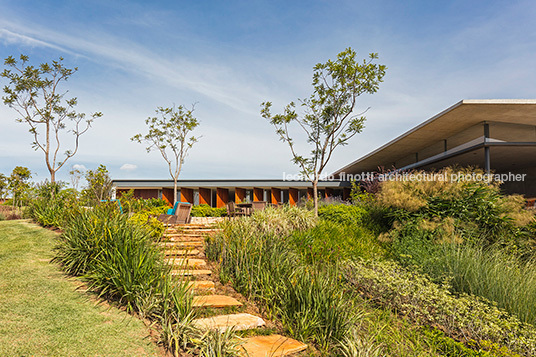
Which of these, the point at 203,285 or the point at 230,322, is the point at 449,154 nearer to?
the point at 203,285

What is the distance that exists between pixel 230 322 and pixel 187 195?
23.8 metres

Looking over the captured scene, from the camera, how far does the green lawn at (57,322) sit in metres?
2.66

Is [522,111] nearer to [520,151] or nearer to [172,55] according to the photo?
[520,151]

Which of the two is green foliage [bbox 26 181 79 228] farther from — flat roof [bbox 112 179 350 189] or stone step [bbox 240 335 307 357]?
flat roof [bbox 112 179 350 189]

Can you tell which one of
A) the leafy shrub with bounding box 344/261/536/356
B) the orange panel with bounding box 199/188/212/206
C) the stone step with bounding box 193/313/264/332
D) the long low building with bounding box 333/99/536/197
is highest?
the long low building with bounding box 333/99/536/197

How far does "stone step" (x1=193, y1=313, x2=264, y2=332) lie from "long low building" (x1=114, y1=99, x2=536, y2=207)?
38.1 ft

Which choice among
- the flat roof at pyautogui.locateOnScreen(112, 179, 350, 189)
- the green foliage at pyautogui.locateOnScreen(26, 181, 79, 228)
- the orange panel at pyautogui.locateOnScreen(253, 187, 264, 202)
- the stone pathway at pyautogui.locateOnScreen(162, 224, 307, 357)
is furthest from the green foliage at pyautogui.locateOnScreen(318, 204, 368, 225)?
the orange panel at pyautogui.locateOnScreen(253, 187, 264, 202)

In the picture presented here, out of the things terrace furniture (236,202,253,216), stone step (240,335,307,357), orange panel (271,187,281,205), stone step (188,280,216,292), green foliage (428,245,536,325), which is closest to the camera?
stone step (240,335,307,357)

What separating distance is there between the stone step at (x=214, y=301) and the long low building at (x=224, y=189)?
20088mm

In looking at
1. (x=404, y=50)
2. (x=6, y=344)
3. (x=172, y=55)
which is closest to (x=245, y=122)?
(x=172, y=55)

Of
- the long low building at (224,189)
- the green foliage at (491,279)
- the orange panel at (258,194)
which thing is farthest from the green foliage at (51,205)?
the orange panel at (258,194)

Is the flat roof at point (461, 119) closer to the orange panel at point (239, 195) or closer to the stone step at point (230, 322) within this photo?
the orange panel at point (239, 195)

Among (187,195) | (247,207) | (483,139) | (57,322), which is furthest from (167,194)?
(57,322)

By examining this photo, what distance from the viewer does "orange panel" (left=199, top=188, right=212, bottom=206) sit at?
87.0 feet
